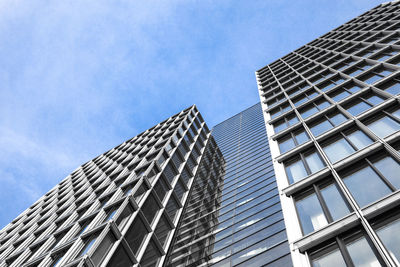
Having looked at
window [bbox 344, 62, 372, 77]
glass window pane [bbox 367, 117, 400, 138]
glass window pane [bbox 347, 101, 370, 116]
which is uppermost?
window [bbox 344, 62, 372, 77]

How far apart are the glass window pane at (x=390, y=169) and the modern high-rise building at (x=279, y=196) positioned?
0.05 m

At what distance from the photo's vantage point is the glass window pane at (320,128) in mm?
18039

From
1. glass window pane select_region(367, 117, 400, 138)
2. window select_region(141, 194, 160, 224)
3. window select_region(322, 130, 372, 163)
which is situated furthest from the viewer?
window select_region(141, 194, 160, 224)

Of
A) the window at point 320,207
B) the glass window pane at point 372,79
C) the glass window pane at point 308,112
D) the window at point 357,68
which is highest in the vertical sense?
the window at point 357,68

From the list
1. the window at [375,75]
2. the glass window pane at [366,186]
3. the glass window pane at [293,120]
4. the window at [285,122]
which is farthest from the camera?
the window at [285,122]

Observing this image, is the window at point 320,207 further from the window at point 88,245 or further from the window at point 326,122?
the window at point 88,245

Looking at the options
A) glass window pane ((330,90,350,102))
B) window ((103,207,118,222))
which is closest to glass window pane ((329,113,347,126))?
glass window pane ((330,90,350,102))

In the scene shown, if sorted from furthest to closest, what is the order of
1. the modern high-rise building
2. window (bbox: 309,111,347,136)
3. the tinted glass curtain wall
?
window (bbox: 309,111,347,136)
the tinted glass curtain wall
the modern high-rise building

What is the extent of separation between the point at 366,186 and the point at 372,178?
0.50 m

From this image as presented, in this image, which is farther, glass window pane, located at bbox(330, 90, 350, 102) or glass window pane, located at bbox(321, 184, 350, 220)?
glass window pane, located at bbox(330, 90, 350, 102)

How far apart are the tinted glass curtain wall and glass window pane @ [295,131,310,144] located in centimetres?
429

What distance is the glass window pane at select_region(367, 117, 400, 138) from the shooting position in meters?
14.2

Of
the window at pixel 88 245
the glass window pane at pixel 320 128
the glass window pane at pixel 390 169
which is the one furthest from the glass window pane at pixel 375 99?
the window at pixel 88 245

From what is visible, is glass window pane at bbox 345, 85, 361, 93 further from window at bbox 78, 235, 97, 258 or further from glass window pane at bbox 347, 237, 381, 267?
window at bbox 78, 235, 97, 258
